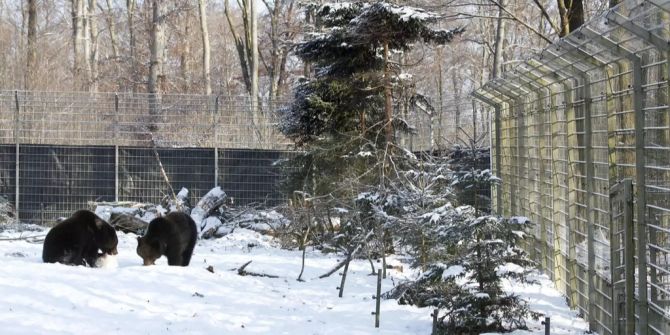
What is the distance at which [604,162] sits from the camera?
816 centimetres

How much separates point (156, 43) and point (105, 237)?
50.5 feet

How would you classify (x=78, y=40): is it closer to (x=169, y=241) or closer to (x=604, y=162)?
(x=169, y=241)

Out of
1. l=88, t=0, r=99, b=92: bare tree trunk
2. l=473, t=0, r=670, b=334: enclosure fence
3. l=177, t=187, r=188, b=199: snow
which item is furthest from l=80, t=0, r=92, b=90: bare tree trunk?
l=473, t=0, r=670, b=334: enclosure fence

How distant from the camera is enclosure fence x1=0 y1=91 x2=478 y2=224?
21.0 m

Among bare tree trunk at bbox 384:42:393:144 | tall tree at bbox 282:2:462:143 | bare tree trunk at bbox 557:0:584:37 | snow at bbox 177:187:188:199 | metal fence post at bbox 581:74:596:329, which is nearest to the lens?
metal fence post at bbox 581:74:596:329

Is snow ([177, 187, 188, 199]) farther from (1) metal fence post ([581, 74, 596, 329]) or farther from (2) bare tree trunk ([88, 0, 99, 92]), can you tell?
(2) bare tree trunk ([88, 0, 99, 92])

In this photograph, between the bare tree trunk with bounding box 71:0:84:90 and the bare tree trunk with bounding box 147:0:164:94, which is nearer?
the bare tree trunk with bounding box 147:0:164:94

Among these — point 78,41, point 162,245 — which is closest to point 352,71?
point 162,245

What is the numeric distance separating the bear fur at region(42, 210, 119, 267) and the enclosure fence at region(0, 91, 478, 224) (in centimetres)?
807

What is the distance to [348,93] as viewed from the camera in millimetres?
15977

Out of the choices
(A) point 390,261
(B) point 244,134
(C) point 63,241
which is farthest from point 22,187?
(A) point 390,261

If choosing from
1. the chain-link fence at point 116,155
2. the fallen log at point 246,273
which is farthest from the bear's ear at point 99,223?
the chain-link fence at point 116,155

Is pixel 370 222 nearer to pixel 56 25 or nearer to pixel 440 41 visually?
pixel 440 41

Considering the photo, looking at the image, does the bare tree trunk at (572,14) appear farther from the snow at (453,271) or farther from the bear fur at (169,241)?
the bear fur at (169,241)
